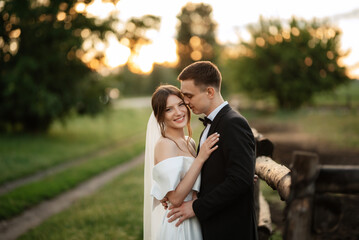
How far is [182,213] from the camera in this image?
2.64 m

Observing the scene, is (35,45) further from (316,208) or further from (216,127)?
(316,208)

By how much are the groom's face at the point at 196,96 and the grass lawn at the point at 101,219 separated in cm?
341

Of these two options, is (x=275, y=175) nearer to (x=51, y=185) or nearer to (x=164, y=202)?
(x=164, y=202)

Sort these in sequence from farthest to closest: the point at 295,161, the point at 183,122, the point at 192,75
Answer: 1. the point at 183,122
2. the point at 192,75
3. the point at 295,161

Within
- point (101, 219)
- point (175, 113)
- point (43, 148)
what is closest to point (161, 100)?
point (175, 113)

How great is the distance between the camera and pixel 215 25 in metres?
47.7

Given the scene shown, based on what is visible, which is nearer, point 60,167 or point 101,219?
point 101,219

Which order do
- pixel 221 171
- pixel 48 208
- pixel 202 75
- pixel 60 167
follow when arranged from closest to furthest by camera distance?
pixel 221 171 → pixel 202 75 → pixel 48 208 → pixel 60 167

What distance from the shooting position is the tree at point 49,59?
13508 millimetres

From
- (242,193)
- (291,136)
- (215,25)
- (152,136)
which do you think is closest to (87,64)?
(291,136)

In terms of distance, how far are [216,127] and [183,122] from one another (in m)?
0.50

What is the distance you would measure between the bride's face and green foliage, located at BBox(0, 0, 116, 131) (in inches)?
460

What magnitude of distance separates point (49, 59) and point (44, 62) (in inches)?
9.9

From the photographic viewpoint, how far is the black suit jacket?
2.31m
